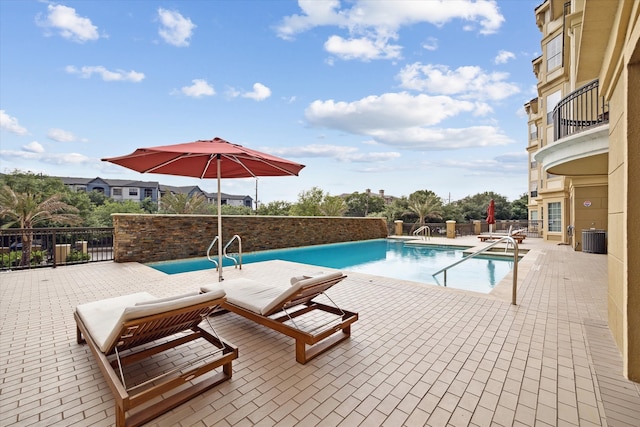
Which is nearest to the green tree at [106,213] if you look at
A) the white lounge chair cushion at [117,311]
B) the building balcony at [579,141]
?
the white lounge chair cushion at [117,311]

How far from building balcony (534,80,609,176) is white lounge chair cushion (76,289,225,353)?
257 inches

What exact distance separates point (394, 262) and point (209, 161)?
8.46m

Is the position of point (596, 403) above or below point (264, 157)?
below

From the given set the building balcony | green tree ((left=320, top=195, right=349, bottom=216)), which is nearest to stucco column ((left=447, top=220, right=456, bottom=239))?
the building balcony

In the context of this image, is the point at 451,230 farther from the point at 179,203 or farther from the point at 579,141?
the point at 179,203

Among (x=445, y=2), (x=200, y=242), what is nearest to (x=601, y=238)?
(x=445, y=2)

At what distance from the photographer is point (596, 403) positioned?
2.33 m

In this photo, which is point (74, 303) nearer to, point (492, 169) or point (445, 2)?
point (445, 2)

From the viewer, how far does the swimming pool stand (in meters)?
9.12

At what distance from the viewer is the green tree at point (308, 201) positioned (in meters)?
31.7

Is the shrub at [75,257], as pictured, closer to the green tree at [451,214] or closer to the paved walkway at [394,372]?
the paved walkway at [394,372]

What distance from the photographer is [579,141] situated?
18.5 ft

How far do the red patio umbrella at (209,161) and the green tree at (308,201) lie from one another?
24362mm

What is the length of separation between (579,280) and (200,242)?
11.2m
